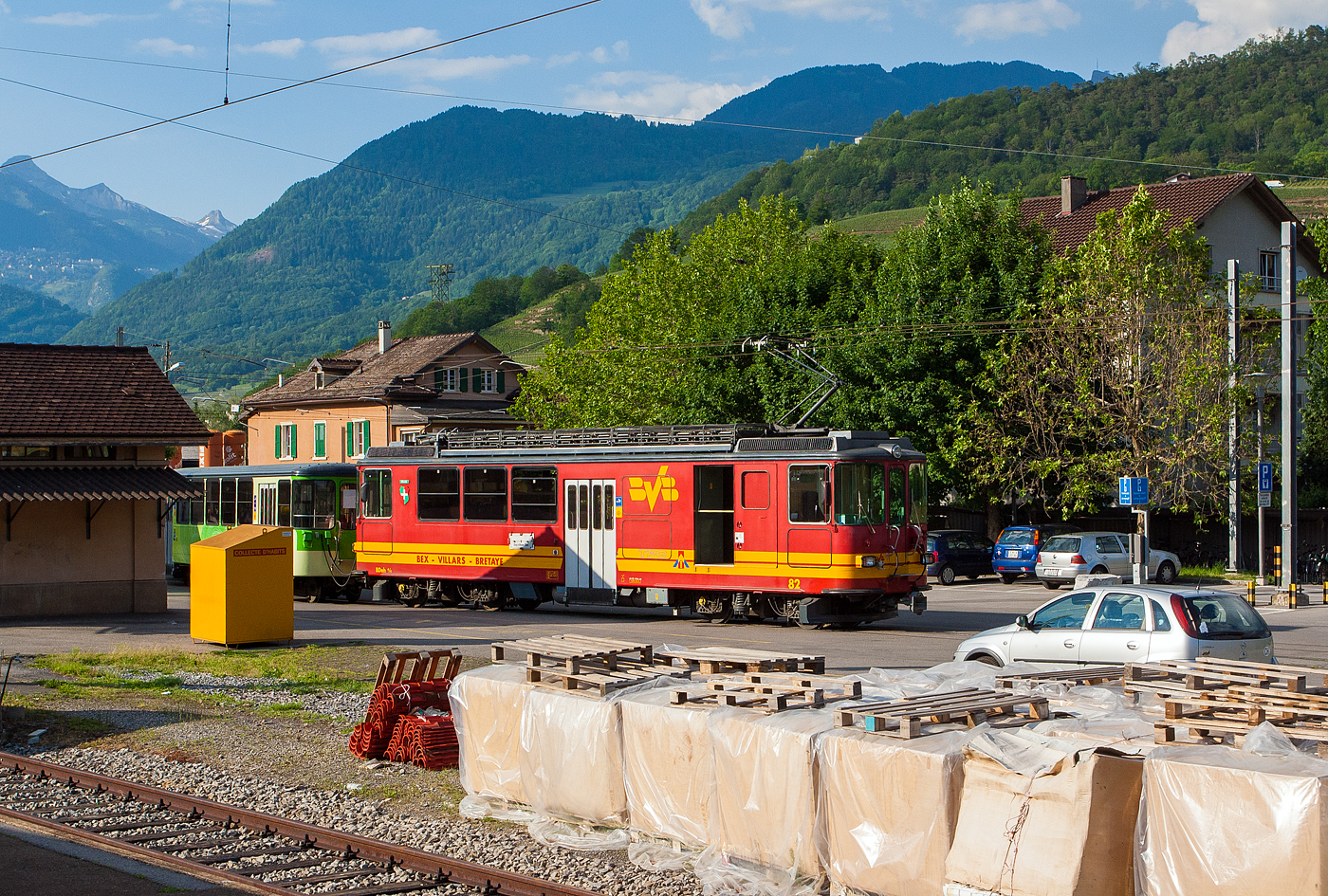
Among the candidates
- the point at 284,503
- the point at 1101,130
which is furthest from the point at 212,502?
the point at 1101,130

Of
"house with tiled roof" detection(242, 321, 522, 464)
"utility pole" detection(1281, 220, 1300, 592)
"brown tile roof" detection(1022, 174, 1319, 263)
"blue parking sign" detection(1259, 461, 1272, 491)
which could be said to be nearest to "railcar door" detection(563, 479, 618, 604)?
"utility pole" detection(1281, 220, 1300, 592)

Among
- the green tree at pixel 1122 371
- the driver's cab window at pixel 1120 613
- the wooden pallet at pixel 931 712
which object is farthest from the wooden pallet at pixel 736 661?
the green tree at pixel 1122 371

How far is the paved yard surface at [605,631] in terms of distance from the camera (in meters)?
19.5

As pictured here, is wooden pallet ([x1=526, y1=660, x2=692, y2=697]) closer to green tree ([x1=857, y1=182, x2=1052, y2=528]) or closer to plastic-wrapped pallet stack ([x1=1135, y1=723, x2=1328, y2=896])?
plastic-wrapped pallet stack ([x1=1135, y1=723, x2=1328, y2=896])

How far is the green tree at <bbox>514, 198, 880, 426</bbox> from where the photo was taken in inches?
1668

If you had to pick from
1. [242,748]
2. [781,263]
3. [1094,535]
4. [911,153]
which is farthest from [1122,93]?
[242,748]

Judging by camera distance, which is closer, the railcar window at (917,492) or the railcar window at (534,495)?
the railcar window at (917,492)

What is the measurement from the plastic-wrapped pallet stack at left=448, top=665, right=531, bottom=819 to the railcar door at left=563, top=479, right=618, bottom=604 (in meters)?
14.5

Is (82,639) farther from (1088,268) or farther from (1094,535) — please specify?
(1088,268)

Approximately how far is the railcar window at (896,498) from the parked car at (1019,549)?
14660mm

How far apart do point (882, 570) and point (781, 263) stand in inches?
1011

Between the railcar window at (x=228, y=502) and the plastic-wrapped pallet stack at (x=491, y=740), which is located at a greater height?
the railcar window at (x=228, y=502)

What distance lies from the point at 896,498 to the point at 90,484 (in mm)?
15523

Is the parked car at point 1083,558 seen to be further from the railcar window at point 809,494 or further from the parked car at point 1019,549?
the railcar window at point 809,494
